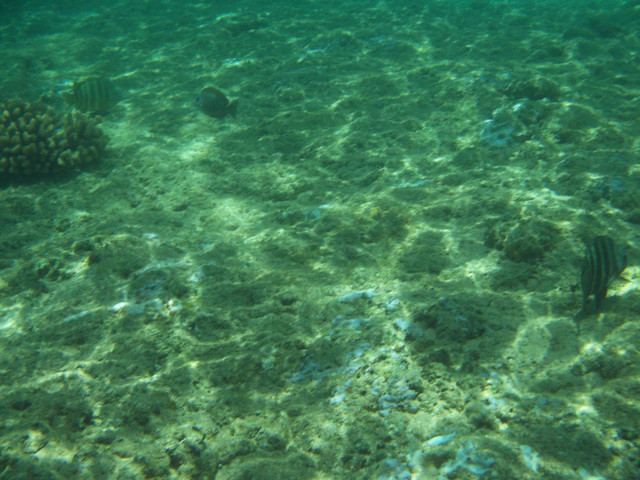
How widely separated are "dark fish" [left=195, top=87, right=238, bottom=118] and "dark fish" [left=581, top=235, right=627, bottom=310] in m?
5.88

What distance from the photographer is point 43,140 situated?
6.48 metres

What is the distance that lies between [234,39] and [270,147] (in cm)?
690

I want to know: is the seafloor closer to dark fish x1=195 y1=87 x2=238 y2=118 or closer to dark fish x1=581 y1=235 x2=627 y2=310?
dark fish x1=581 y1=235 x2=627 y2=310

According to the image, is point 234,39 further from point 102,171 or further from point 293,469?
point 293,469

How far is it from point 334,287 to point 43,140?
5.75 metres

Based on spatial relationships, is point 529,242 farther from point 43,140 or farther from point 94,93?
point 94,93

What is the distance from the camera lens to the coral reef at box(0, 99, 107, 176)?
20.4ft

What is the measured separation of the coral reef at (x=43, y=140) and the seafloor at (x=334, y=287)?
31cm

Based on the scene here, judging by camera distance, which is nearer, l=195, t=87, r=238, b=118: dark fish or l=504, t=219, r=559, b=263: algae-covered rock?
l=504, t=219, r=559, b=263: algae-covered rock

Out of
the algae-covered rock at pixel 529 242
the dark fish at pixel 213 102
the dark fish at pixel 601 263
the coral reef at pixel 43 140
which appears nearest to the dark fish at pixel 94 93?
the coral reef at pixel 43 140

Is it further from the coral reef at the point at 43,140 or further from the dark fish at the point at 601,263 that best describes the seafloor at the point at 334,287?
the dark fish at the point at 601,263

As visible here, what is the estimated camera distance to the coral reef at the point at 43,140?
6215 millimetres

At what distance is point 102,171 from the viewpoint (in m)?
6.66

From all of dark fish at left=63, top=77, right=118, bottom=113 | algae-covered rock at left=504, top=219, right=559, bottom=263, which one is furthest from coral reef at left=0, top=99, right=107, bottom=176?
algae-covered rock at left=504, top=219, right=559, bottom=263
